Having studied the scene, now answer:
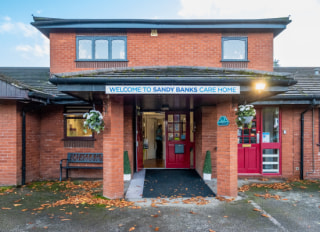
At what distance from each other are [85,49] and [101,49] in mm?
623

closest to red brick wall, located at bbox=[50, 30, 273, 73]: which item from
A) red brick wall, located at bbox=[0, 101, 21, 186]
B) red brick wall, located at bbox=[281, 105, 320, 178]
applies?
red brick wall, located at bbox=[281, 105, 320, 178]

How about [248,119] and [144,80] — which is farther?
[248,119]

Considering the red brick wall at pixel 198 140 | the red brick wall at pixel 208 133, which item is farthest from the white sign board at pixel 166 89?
the red brick wall at pixel 198 140

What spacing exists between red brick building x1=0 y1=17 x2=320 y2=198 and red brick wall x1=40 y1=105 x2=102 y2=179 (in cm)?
4

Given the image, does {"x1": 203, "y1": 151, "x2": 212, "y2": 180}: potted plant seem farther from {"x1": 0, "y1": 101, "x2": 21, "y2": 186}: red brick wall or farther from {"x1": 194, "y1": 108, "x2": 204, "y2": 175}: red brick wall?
{"x1": 0, "y1": 101, "x2": 21, "y2": 186}: red brick wall

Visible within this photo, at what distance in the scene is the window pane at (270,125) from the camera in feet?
26.0

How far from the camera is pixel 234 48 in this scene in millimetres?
8484

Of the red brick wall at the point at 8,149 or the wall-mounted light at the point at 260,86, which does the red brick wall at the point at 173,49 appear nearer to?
the red brick wall at the point at 8,149

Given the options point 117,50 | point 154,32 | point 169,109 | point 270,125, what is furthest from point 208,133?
point 117,50

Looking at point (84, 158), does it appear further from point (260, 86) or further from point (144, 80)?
point (260, 86)

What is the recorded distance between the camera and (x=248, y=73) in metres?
5.17

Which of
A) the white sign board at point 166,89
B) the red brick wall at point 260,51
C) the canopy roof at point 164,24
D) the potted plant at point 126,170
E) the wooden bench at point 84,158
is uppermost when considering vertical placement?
the canopy roof at point 164,24

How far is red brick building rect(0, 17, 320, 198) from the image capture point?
6453 millimetres

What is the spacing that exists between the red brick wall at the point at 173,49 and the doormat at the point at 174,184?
4.22m
